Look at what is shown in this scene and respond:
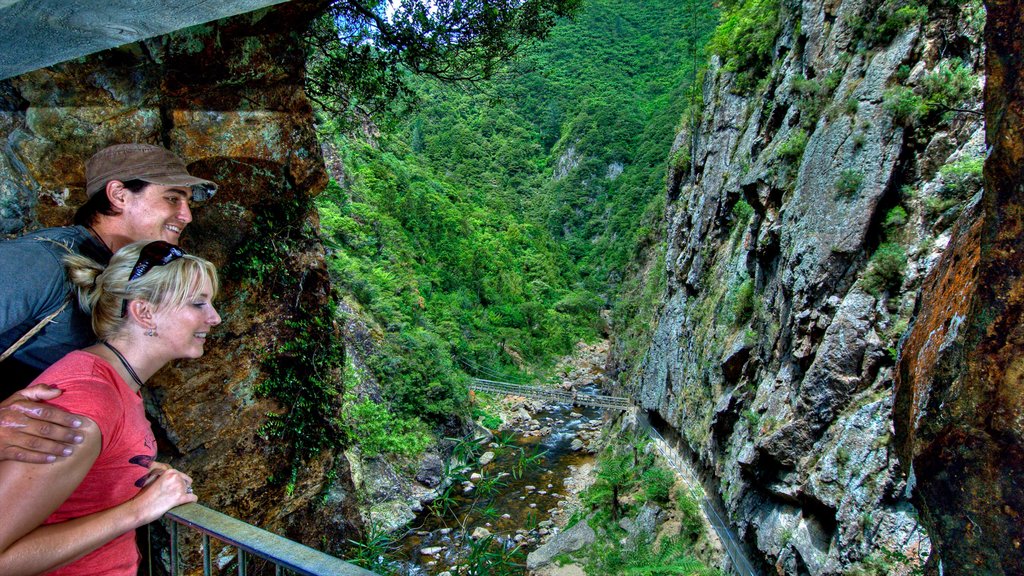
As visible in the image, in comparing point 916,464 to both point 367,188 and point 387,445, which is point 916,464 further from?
point 367,188

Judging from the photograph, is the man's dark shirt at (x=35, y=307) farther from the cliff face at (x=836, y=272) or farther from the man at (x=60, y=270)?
the cliff face at (x=836, y=272)

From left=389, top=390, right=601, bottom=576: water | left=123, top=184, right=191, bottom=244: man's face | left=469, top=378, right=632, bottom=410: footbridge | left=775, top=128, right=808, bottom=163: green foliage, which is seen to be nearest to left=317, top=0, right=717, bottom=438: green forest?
left=469, top=378, right=632, bottom=410: footbridge

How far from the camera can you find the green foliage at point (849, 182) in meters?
5.67

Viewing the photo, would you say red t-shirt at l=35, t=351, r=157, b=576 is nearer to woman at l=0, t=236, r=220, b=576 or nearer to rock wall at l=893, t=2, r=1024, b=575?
woman at l=0, t=236, r=220, b=576

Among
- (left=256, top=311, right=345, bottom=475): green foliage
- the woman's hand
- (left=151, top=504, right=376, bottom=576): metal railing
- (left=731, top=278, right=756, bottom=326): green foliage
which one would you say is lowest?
(left=731, top=278, right=756, bottom=326): green foliage

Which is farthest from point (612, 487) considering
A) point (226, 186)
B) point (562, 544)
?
point (226, 186)

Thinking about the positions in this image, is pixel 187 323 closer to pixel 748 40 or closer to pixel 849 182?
pixel 849 182

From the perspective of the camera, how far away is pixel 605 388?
933 inches

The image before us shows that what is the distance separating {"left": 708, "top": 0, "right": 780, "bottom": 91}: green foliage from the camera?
33.4 ft

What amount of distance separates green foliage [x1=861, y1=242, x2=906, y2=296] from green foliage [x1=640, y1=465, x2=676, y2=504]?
6651 mm

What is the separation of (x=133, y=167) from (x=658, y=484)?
35.5 ft

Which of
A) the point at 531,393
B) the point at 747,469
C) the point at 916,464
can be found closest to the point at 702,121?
the point at 747,469

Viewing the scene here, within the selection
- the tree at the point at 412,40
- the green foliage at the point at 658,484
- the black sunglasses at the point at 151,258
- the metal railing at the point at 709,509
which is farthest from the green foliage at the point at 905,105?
the green foliage at the point at 658,484

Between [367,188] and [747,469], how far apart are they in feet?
77.0
